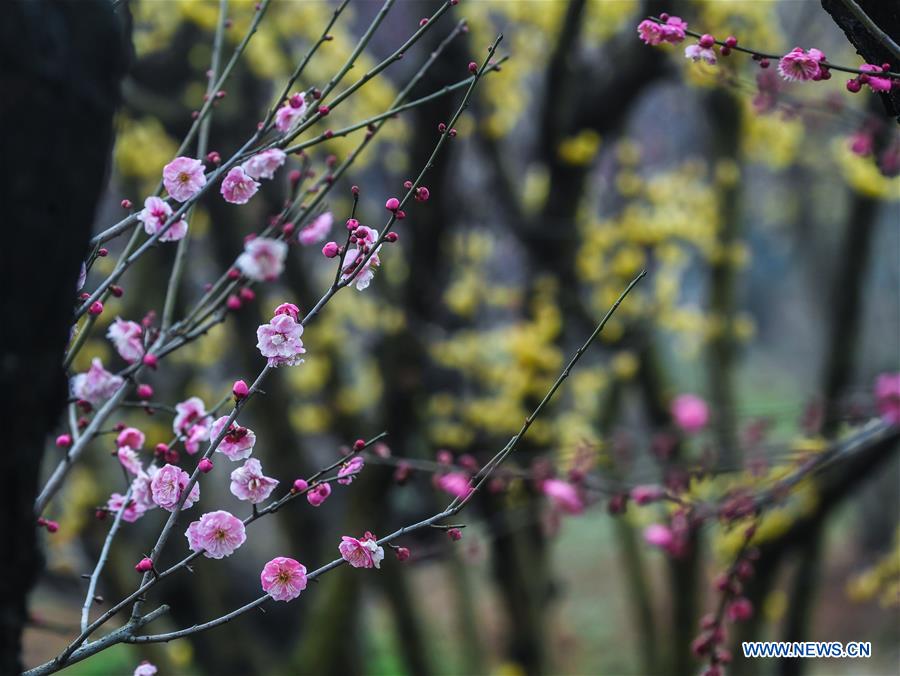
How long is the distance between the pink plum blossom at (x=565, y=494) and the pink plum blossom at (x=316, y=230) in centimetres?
153

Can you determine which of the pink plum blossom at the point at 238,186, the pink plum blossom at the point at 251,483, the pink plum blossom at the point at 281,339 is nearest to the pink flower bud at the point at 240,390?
the pink plum blossom at the point at 281,339

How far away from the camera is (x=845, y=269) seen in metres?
5.94

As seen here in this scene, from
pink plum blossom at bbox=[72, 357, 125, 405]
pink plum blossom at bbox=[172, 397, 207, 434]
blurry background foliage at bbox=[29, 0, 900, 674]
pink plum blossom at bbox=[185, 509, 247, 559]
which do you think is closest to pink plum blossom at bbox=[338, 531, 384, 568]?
pink plum blossom at bbox=[185, 509, 247, 559]

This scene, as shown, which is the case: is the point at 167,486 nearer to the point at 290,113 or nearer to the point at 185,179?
the point at 185,179

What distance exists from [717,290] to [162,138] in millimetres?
4292

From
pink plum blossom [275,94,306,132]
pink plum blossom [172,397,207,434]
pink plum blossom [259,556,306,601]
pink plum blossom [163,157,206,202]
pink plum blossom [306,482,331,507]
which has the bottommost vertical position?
pink plum blossom [259,556,306,601]

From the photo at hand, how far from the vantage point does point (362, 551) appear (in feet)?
5.59

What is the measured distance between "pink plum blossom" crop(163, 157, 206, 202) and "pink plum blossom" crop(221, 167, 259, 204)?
0.17 ft

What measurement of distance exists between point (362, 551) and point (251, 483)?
280 mm

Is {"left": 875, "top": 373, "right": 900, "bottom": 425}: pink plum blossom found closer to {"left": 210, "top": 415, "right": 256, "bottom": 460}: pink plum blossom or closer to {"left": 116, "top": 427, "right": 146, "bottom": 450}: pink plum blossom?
{"left": 210, "top": 415, "right": 256, "bottom": 460}: pink plum blossom

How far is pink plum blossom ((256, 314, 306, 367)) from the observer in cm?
165

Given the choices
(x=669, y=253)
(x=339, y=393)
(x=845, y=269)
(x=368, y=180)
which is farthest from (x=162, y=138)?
(x=368, y=180)

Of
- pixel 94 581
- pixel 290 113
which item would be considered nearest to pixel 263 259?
pixel 290 113

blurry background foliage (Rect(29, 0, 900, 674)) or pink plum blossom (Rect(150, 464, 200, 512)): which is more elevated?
blurry background foliage (Rect(29, 0, 900, 674))
